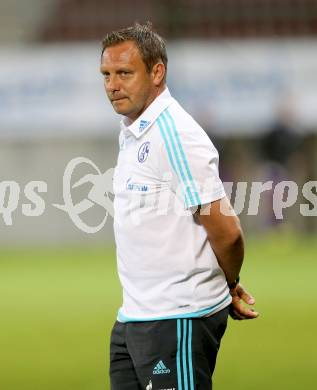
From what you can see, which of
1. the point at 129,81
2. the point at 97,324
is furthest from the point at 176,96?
the point at 129,81

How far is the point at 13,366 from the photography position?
28.7ft

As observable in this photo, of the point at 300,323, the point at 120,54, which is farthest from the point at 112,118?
the point at 120,54

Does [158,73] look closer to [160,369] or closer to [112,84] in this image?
[112,84]

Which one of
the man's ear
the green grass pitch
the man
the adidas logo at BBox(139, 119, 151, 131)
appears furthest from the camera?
the green grass pitch

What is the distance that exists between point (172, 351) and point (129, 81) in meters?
1.15

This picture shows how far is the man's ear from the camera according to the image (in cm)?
490

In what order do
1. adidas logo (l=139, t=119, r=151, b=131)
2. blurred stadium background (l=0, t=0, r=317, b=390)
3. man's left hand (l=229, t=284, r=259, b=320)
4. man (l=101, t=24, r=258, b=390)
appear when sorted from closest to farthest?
man (l=101, t=24, r=258, b=390) → adidas logo (l=139, t=119, r=151, b=131) → man's left hand (l=229, t=284, r=259, b=320) → blurred stadium background (l=0, t=0, r=317, b=390)

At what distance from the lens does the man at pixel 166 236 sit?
467 centimetres

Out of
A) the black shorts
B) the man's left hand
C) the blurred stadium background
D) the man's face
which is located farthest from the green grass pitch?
the man's face

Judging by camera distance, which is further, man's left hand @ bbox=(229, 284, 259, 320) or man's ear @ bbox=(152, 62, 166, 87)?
A: man's left hand @ bbox=(229, 284, 259, 320)

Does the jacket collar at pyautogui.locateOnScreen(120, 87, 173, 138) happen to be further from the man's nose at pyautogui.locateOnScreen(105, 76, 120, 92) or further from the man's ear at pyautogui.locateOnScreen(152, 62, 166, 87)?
the man's nose at pyautogui.locateOnScreen(105, 76, 120, 92)

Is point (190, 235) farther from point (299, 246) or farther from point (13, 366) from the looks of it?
point (299, 246)

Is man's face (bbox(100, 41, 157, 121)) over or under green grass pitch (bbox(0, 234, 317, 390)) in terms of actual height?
over

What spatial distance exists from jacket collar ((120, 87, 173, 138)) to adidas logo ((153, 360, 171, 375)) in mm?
949
